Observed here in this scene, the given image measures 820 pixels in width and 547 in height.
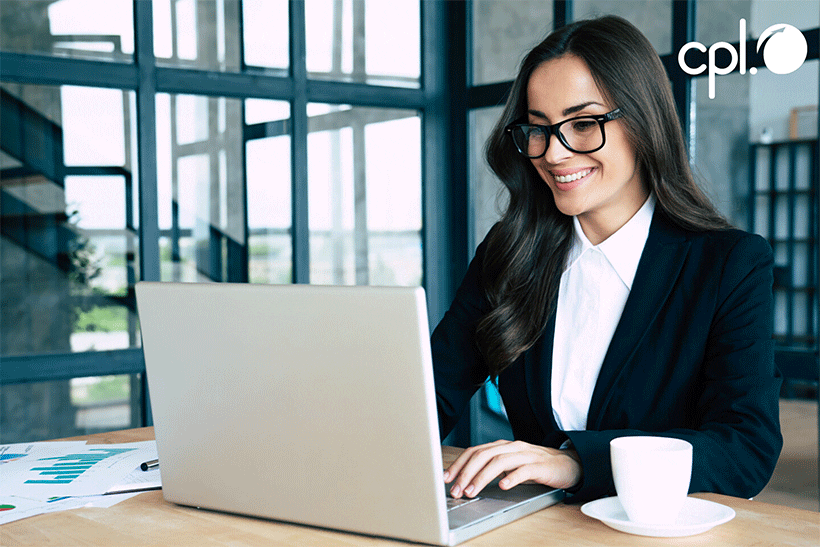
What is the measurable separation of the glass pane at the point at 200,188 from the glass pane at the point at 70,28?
23cm

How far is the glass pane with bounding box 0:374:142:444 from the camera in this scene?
110 inches

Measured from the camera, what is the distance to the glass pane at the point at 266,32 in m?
3.19

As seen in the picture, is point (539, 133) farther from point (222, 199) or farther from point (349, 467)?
point (222, 199)

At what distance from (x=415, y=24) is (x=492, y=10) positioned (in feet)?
1.08

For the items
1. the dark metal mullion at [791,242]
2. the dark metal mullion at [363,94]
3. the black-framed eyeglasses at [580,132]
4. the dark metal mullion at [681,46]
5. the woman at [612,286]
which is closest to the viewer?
the woman at [612,286]

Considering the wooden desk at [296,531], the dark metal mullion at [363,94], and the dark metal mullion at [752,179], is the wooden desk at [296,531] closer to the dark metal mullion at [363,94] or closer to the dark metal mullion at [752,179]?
the dark metal mullion at [363,94]

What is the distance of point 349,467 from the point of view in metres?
0.93

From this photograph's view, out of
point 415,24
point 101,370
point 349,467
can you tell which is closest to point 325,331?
point 349,467

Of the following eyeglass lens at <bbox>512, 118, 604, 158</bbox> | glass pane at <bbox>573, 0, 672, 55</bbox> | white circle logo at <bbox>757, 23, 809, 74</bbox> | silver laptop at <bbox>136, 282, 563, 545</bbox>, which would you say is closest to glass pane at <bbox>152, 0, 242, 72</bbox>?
glass pane at <bbox>573, 0, 672, 55</bbox>

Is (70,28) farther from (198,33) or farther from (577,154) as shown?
(577,154)

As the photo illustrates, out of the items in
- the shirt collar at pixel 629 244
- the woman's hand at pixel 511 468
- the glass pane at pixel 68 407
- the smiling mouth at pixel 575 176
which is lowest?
the glass pane at pixel 68 407

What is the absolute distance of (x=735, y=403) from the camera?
1.22 meters

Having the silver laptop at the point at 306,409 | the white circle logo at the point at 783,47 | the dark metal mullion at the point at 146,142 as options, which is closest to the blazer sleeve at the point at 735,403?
the silver laptop at the point at 306,409

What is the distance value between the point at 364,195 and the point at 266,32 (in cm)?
76
